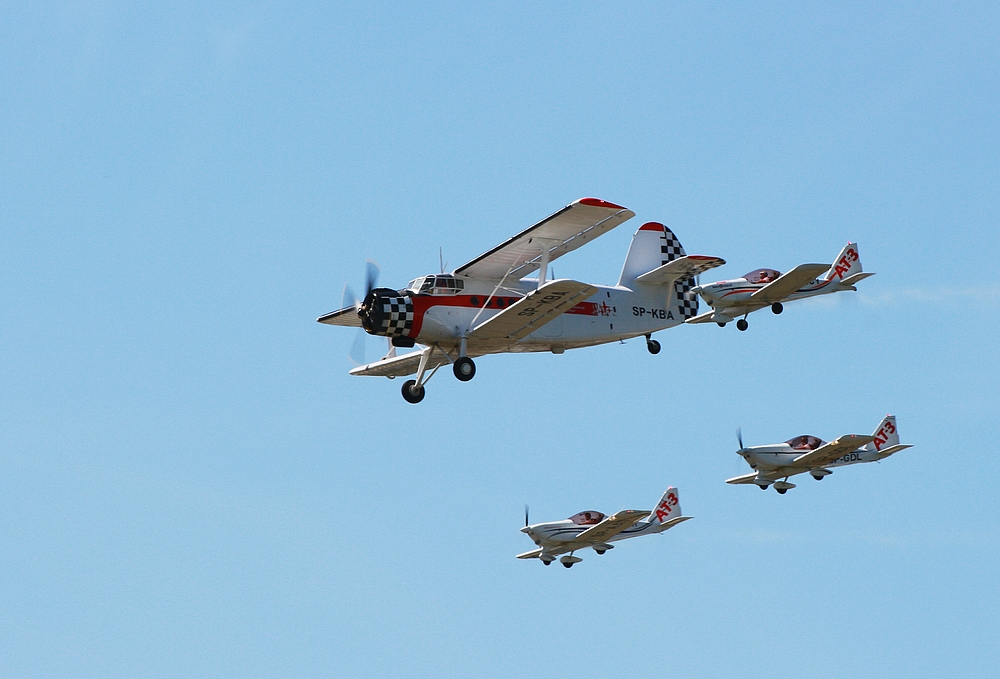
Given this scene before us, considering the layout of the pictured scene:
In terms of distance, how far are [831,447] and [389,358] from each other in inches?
546

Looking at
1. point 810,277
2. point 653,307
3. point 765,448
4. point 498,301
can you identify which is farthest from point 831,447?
point 498,301

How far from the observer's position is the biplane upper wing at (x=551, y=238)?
2641 cm

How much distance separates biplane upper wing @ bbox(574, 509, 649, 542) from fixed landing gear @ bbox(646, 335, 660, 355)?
8071 millimetres

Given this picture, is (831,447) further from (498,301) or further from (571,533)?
(498,301)

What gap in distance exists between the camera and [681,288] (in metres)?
31.3

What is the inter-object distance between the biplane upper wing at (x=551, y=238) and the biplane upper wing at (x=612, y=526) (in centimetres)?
1118

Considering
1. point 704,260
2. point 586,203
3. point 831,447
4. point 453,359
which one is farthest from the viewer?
point 831,447

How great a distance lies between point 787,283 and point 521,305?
9.69 metres

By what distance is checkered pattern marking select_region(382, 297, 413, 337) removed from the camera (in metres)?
26.8

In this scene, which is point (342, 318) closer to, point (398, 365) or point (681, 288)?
point (398, 365)

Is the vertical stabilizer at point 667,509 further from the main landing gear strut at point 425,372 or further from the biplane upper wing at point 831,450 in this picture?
the main landing gear strut at point 425,372

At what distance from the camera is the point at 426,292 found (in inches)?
1075

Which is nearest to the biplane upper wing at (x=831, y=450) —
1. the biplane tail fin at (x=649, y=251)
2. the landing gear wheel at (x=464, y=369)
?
the biplane tail fin at (x=649, y=251)

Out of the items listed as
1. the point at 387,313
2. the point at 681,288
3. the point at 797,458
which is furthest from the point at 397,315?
the point at 797,458
